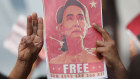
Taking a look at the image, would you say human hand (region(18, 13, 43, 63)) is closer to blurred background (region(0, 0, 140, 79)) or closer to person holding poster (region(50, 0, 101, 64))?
person holding poster (region(50, 0, 101, 64))

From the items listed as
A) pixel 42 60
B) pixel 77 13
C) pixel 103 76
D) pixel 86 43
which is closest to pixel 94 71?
pixel 103 76

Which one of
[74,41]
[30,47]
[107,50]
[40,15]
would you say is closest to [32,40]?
[30,47]

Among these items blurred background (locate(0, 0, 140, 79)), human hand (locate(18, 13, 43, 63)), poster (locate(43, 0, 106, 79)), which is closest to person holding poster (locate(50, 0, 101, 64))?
poster (locate(43, 0, 106, 79))

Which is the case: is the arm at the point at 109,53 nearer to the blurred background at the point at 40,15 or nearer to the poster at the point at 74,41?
the poster at the point at 74,41

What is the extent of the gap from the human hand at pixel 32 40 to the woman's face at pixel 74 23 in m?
0.18

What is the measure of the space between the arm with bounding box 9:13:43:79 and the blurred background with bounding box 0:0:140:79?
1.21 meters

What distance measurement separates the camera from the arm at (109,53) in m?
1.25

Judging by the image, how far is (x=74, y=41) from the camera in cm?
126

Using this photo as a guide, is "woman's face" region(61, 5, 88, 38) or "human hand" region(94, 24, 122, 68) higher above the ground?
"woman's face" region(61, 5, 88, 38)

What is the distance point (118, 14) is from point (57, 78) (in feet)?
6.43

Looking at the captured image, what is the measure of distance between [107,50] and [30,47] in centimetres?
45

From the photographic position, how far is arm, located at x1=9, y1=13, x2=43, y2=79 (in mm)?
1378

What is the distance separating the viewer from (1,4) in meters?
2.78

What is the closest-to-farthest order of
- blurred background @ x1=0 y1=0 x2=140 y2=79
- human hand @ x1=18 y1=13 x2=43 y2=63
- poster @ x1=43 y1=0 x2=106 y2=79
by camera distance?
poster @ x1=43 y1=0 x2=106 y2=79, human hand @ x1=18 y1=13 x2=43 y2=63, blurred background @ x1=0 y1=0 x2=140 y2=79
